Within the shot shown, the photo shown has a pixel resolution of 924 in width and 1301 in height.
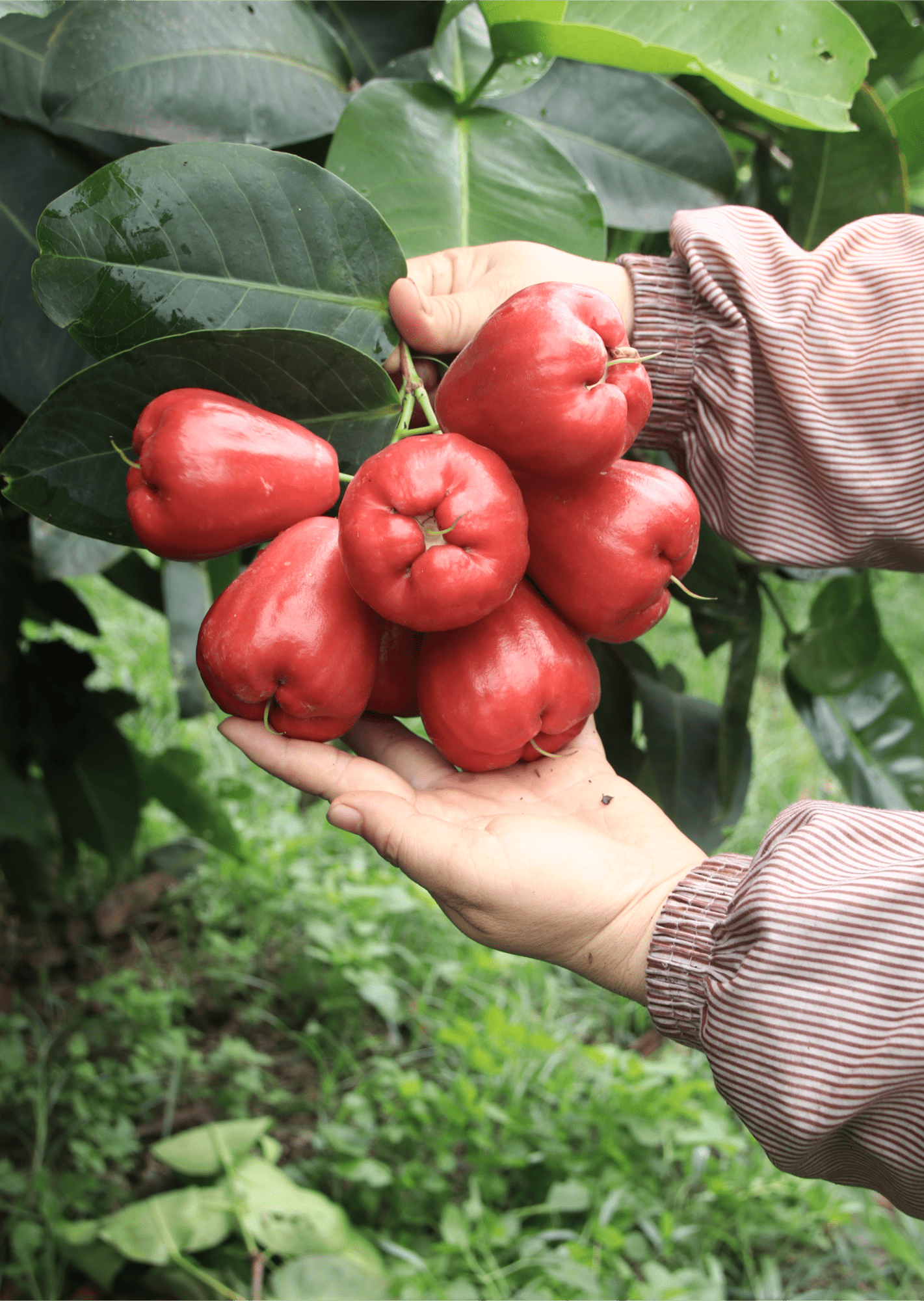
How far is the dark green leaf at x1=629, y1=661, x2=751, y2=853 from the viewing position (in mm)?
1452

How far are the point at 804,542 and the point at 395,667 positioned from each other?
1.62ft

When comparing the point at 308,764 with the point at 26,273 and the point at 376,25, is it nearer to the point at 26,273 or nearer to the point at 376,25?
the point at 26,273

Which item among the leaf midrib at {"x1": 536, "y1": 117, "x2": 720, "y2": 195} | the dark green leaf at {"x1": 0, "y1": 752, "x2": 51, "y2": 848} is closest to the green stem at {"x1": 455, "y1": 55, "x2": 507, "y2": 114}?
the leaf midrib at {"x1": 536, "y1": 117, "x2": 720, "y2": 195}

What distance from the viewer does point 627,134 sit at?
1152 mm

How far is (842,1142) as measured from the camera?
0.85 m

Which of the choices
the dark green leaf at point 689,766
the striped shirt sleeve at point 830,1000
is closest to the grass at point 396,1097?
the dark green leaf at point 689,766

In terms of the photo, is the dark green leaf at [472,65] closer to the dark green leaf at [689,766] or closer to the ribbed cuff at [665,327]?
the ribbed cuff at [665,327]

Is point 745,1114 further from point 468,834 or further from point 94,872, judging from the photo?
point 94,872

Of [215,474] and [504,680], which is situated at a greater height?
[215,474]

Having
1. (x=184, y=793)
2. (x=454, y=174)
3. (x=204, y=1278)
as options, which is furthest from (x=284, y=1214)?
(x=454, y=174)

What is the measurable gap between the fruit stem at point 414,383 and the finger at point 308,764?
294mm

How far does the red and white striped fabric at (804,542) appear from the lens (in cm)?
80

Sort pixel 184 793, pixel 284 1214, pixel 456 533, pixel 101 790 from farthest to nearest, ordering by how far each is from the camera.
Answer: pixel 184 793, pixel 101 790, pixel 284 1214, pixel 456 533

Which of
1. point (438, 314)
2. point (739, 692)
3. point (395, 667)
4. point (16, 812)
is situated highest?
point (438, 314)
